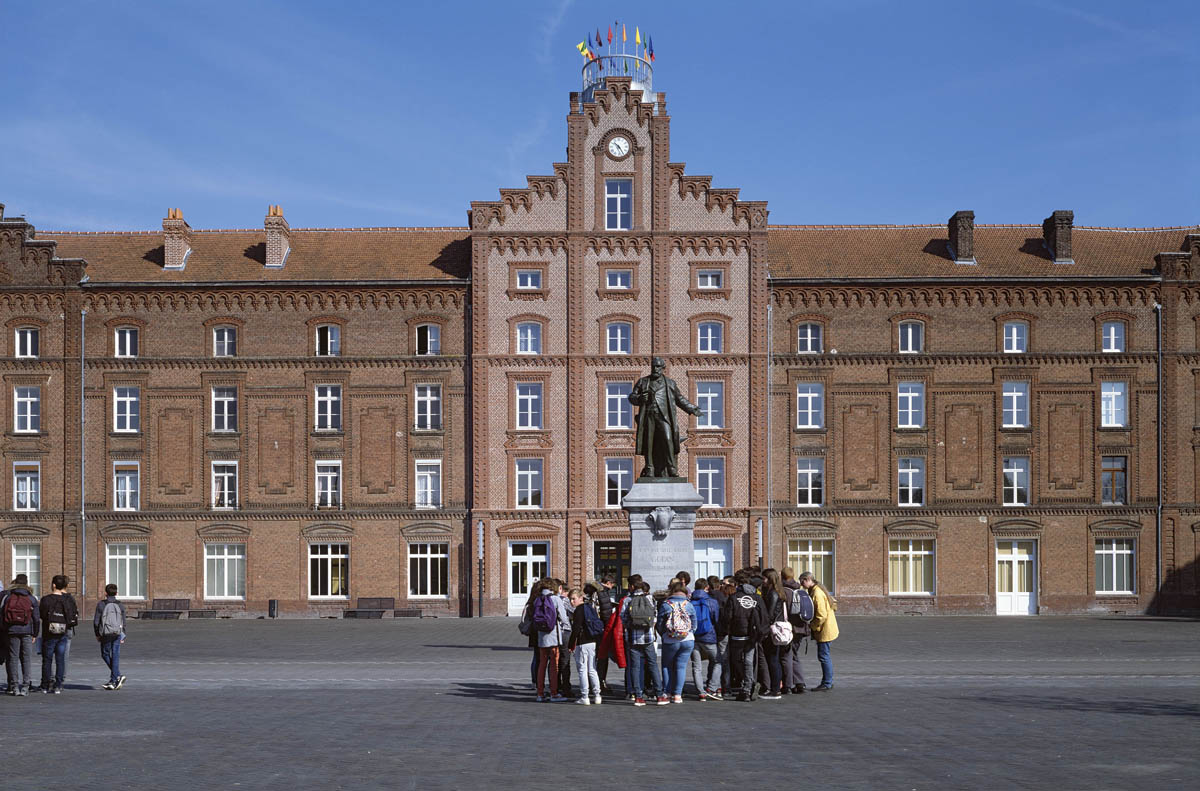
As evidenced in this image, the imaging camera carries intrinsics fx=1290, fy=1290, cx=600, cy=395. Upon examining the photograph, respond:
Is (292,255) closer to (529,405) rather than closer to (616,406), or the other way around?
(529,405)

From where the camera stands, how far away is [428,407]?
50531 millimetres

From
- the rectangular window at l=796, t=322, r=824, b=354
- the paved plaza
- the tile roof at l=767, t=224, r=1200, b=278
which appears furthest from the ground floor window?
the tile roof at l=767, t=224, r=1200, b=278

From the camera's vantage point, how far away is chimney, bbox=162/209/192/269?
2035 inches

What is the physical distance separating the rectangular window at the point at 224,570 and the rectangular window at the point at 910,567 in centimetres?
2535

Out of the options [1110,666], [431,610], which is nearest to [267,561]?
[431,610]

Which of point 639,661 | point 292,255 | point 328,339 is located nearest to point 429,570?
point 328,339

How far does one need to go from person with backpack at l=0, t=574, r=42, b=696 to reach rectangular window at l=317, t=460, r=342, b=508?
2793 centimetres

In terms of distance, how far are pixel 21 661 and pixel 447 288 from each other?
29983 millimetres

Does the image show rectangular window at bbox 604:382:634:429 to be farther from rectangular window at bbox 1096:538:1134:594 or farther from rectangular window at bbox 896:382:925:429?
rectangular window at bbox 1096:538:1134:594

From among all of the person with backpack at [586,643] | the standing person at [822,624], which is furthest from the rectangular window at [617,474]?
the person with backpack at [586,643]

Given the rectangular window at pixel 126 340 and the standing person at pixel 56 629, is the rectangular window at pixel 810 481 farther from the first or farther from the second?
the standing person at pixel 56 629

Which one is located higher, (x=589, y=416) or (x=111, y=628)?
(x=589, y=416)

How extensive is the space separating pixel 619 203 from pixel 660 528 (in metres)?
25.9

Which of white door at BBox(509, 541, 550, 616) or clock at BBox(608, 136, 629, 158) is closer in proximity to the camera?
white door at BBox(509, 541, 550, 616)
